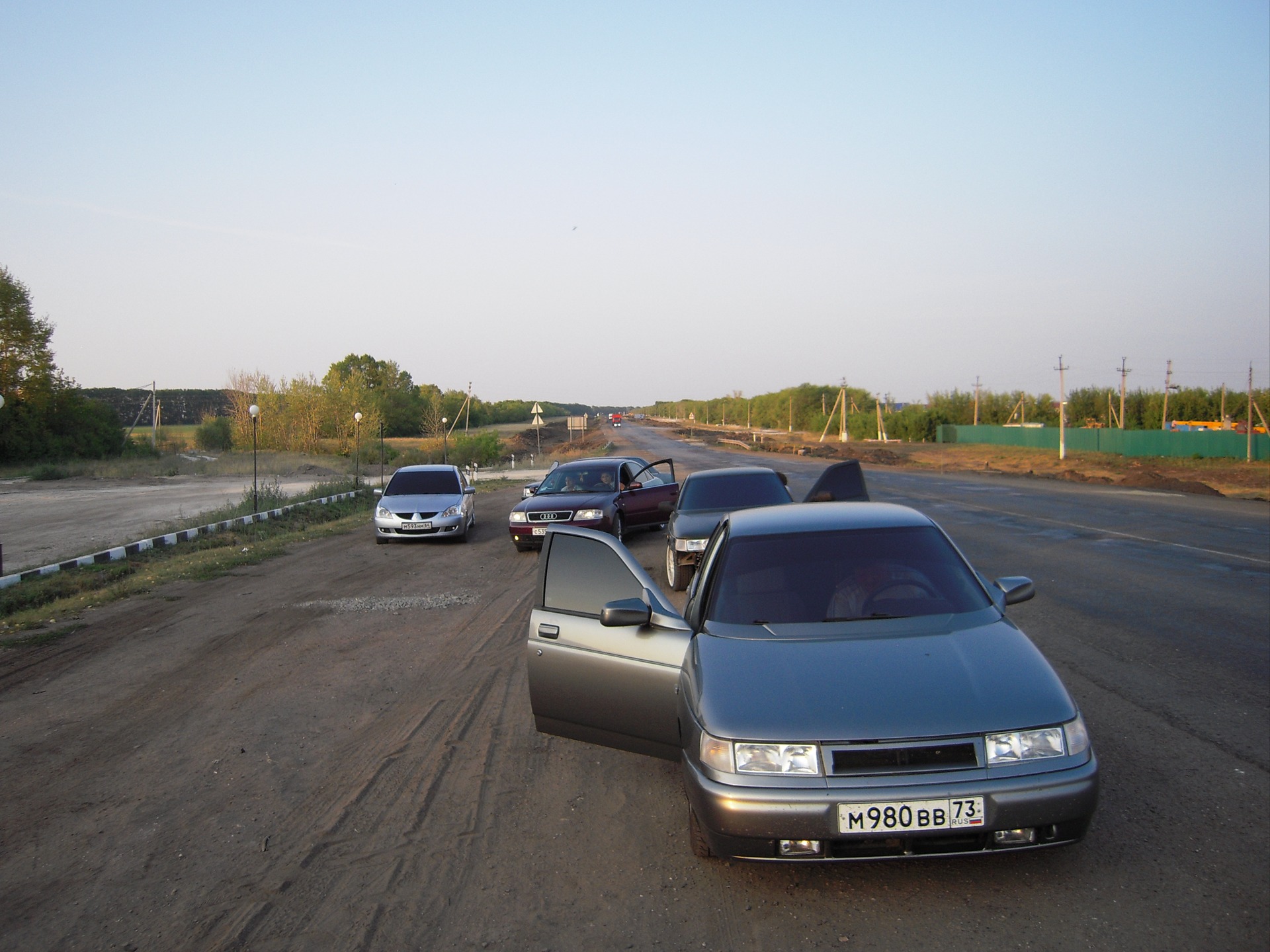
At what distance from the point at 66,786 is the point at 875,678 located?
4505 mm

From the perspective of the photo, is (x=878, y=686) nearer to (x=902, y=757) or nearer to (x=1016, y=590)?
(x=902, y=757)

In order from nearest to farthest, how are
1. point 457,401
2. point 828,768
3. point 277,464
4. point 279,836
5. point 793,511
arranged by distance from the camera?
point 828,768, point 279,836, point 793,511, point 277,464, point 457,401

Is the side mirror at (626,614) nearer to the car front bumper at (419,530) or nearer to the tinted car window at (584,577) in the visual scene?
the tinted car window at (584,577)

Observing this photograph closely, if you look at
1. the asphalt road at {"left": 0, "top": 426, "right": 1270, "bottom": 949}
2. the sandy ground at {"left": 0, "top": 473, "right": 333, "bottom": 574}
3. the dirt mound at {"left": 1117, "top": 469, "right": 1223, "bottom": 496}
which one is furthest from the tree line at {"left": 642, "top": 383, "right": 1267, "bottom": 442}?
the asphalt road at {"left": 0, "top": 426, "right": 1270, "bottom": 949}

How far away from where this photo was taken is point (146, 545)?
15.9 metres

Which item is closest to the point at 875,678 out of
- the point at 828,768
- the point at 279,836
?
the point at 828,768

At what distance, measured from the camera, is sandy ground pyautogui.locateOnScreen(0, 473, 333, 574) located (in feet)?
57.4

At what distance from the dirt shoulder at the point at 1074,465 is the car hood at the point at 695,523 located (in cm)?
2244

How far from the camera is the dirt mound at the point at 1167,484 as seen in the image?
27.1m

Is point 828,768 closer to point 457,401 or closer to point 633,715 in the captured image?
point 633,715

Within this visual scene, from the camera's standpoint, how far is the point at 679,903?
11.3 feet

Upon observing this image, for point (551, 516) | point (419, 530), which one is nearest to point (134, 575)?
point (419, 530)

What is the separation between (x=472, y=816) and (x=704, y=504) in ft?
25.0

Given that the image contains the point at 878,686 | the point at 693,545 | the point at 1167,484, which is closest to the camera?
the point at 878,686
